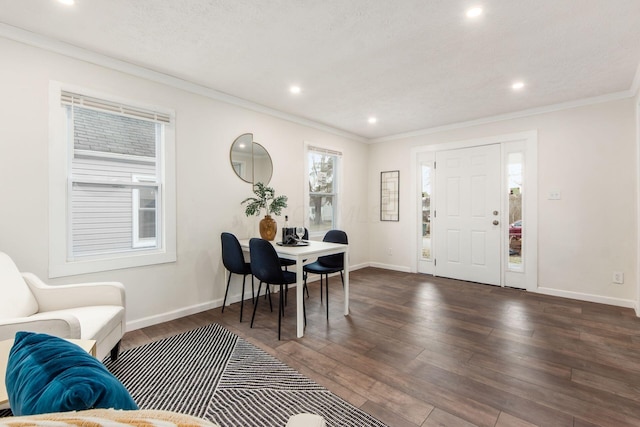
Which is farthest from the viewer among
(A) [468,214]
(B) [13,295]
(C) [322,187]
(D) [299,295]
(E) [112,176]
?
(C) [322,187]

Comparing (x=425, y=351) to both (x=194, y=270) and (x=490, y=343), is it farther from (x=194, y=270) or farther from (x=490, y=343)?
(x=194, y=270)

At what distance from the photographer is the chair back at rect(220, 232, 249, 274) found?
121 inches

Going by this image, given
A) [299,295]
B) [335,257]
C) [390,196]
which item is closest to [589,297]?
[390,196]

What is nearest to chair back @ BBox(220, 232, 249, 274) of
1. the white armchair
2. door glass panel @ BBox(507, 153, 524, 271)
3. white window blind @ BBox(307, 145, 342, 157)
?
the white armchair

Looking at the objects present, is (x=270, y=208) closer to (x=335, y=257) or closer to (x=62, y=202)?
(x=335, y=257)

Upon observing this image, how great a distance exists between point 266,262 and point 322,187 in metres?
2.52

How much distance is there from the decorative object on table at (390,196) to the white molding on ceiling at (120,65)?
2.26m

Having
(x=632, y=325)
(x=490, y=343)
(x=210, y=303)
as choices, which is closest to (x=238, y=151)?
(x=210, y=303)

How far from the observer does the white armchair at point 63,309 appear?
1.53 metres

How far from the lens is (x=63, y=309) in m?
2.07

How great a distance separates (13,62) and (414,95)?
3.69 metres

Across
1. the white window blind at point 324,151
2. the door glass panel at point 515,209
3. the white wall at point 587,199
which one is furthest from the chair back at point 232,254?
the white wall at point 587,199

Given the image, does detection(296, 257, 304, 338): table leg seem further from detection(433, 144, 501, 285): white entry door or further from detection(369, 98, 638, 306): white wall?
detection(369, 98, 638, 306): white wall

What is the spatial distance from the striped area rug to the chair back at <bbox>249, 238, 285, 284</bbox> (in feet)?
1.94
